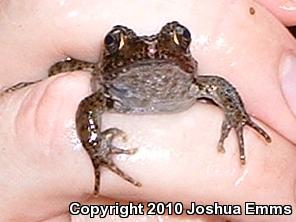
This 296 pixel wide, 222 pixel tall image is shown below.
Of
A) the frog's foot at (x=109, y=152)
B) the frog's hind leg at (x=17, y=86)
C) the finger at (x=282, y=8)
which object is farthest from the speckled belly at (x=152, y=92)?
the finger at (x=282, y=8)

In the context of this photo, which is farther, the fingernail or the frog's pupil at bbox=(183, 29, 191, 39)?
the fingernail

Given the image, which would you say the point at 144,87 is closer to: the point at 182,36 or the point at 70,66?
the point at 182,36

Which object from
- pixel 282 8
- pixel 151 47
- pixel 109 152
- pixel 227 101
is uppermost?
pixel 282 8

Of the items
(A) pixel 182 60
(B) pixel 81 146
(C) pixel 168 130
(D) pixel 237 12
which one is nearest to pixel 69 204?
(B) pixel 81 146

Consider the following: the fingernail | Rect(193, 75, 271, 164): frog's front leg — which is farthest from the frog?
the fingernail

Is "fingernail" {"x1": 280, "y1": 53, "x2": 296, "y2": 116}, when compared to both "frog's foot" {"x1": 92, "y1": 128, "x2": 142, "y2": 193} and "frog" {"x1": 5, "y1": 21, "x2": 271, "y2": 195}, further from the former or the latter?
"frog's foot" {"x1": 92, "y1": 128, "x2": 142, "y2": 193}

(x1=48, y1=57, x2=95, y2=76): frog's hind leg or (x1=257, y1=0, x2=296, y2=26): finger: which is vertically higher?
(x1=257, y1=0, x2=296, y2=26): finger

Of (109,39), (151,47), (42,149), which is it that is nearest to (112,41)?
(109,39)
